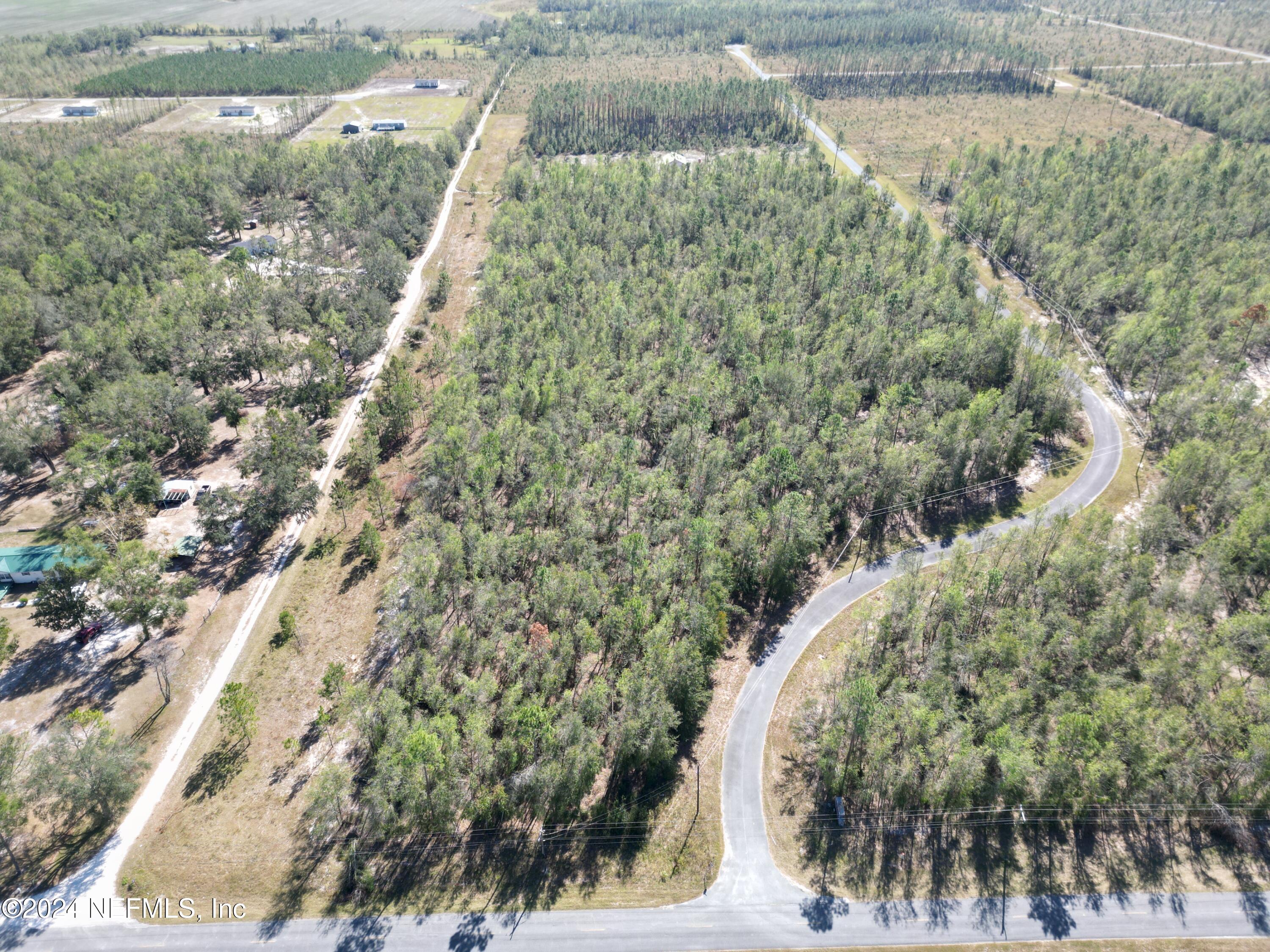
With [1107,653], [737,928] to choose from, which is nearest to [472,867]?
[737,928]

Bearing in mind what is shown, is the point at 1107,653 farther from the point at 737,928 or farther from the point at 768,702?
the point at 737,928

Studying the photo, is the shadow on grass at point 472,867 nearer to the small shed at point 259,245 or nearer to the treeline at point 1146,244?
the treeline at point 1146,244

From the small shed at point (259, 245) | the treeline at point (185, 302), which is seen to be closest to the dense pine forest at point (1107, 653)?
the treeline at point (185, 302)

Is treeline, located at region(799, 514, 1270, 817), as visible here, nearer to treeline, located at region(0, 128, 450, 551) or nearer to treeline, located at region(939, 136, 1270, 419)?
treeline, located at region(939, 136, 1270, 419)

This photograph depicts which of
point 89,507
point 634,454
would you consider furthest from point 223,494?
point 634,454

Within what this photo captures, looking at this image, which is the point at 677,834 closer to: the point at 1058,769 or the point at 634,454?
the point at 1058,769

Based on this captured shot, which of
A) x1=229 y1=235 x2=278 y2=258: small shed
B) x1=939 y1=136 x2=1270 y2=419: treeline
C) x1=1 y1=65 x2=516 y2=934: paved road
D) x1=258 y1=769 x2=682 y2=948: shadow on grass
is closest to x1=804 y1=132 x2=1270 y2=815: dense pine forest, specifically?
x1=939 y1=136 x2=1270 y2=419: treeline

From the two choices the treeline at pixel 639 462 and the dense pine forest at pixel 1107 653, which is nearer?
the dense pine forest at pixel 1107 653
